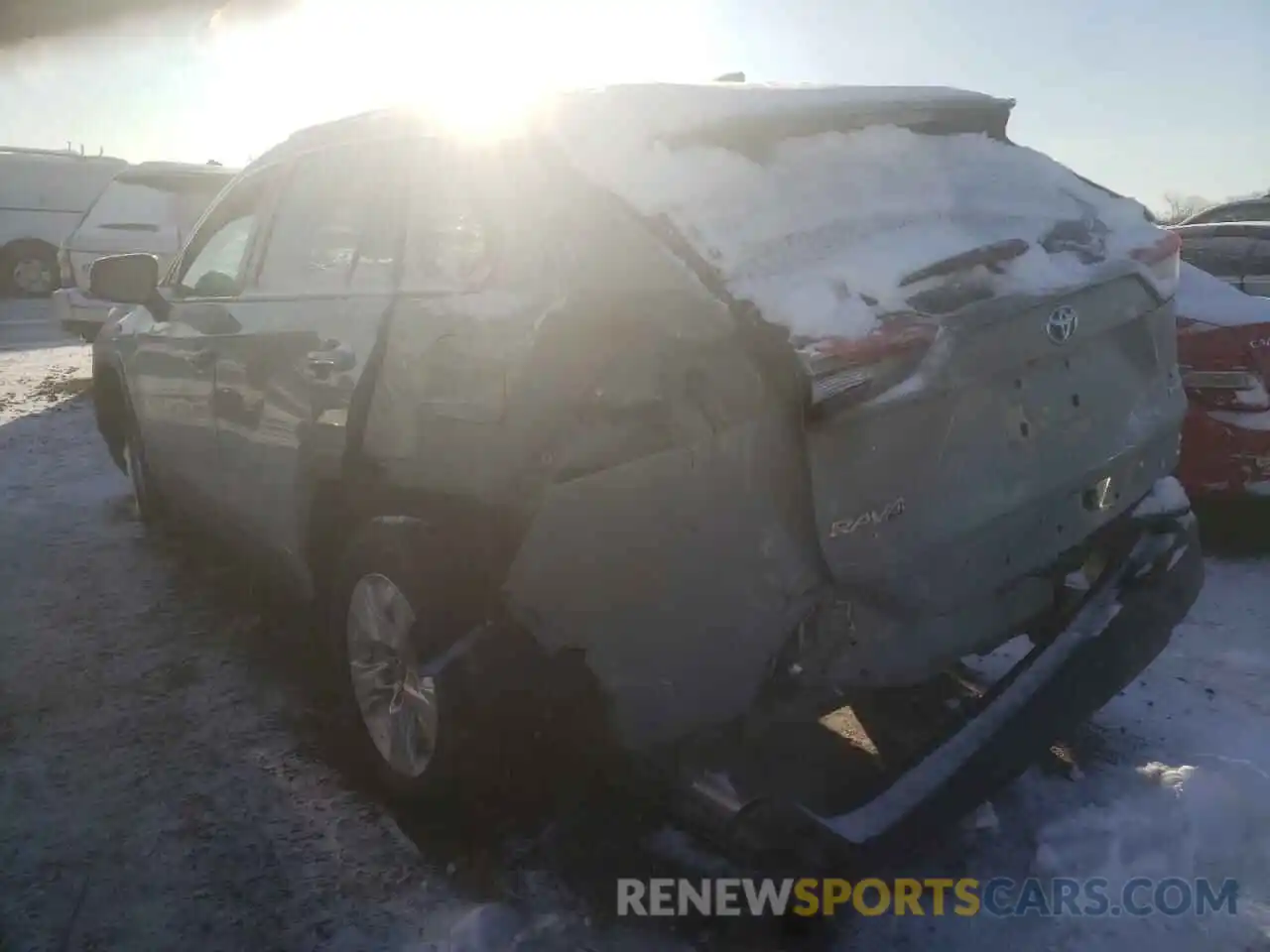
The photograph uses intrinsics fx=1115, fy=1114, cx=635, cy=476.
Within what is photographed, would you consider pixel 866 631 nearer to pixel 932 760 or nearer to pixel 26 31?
pixel 932 760

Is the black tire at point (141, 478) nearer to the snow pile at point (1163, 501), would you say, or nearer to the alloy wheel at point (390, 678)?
the alloy wheel at point (390, 678)

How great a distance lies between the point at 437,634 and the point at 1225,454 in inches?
134

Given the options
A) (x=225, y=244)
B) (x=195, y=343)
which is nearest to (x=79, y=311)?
(x=225, y=244)

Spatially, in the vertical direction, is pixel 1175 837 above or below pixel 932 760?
below

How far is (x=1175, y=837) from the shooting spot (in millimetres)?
2711

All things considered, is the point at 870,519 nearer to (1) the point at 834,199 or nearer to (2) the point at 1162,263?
(1) the point at 834,199

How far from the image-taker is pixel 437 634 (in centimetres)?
260

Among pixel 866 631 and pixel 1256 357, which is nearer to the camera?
pixel 866 631

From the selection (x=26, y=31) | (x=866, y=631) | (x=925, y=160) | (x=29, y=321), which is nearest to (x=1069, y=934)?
(x=866, y=631)

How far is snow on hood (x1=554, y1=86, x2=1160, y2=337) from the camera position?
2203 mm

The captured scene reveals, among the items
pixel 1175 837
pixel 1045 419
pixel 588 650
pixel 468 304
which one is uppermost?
pixel 468 304

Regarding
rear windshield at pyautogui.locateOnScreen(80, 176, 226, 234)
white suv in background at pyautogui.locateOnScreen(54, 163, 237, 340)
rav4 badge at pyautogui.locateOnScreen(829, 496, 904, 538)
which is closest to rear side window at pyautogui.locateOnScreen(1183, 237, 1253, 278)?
rav4 badge at pyautogui.locateOnScreen(829, 496, 904, 538)

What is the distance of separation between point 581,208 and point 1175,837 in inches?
81.3

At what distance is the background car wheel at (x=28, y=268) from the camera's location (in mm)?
18859
